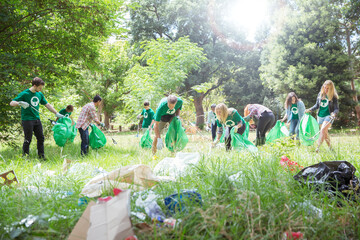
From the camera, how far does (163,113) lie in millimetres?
4992

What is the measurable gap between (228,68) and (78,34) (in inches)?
688

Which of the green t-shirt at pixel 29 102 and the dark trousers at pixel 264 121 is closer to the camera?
the green t-shirt at pixel 29 102

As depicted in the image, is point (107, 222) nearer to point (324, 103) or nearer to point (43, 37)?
point (324, 103)

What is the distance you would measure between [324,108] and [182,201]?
5.00 m

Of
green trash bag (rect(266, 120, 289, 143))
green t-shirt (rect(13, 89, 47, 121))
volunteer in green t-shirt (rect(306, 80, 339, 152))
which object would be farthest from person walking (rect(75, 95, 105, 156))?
volunteer in green t-shirt (rect(306, 80, 339, 152))

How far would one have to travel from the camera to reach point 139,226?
5.17ft

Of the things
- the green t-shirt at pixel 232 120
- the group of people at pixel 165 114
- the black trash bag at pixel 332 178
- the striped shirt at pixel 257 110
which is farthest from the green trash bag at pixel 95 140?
the black trash bag at pixel 332 178

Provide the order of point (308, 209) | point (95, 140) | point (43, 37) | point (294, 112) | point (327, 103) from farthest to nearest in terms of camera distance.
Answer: point (43, 37), point (294, 112), point (95, 140), point (327, 103), point (308, 209)

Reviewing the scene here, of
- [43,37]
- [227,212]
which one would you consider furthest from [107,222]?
[43,37]

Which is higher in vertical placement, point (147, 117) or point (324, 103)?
point (324, 103)

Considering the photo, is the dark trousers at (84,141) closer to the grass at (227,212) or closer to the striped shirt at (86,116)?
the striped shirt at (86,116)

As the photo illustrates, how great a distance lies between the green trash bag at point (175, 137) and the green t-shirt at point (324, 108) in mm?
3180

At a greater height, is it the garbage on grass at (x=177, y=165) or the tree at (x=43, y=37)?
the tree at (x=43, y=37)

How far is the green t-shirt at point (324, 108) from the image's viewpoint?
5.47m
